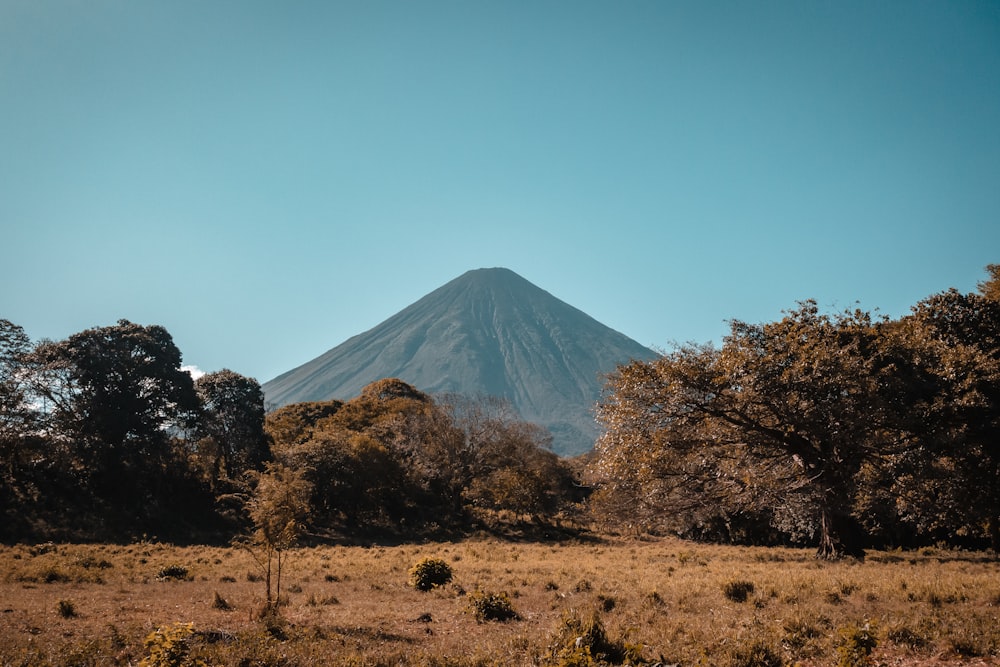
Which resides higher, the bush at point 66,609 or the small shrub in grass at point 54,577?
the bush at point 66,609

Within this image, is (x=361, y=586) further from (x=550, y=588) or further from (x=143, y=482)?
(x=143, y=482)

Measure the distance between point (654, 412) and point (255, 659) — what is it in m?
11.2

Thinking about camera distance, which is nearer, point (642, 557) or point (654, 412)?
point (654, 412)

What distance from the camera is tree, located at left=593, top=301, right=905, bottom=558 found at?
1473cm

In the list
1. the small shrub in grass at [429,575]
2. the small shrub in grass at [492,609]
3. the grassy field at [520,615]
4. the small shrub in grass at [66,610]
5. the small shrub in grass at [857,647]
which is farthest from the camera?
the small shrub in grass at [429,575]

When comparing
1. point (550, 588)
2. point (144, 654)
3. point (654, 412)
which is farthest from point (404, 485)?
point (144, 654)

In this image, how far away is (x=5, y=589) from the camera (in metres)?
15.5

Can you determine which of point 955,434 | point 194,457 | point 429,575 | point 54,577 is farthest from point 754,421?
point 194,457

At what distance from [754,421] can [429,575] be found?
1091 cm

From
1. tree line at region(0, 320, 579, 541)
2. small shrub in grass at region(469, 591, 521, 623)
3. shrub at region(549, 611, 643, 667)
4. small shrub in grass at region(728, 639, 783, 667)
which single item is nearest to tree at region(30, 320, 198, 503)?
tree line at region(0, 320, 579, 541)

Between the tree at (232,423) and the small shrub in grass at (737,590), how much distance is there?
35.3 meters

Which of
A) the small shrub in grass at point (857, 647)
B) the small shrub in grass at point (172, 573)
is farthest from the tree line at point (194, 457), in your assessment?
the small shrub in grass at point (857, 647)

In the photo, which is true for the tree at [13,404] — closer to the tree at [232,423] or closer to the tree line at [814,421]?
the tree at [232,423]

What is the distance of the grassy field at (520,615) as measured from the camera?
904 cm
